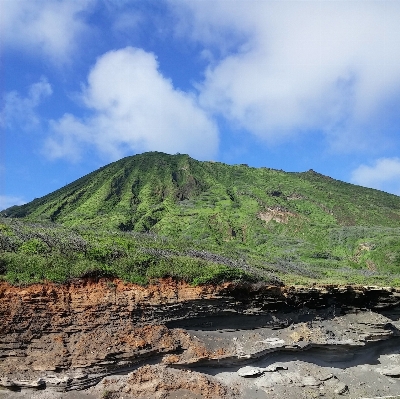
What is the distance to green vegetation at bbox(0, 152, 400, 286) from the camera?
19.9 m

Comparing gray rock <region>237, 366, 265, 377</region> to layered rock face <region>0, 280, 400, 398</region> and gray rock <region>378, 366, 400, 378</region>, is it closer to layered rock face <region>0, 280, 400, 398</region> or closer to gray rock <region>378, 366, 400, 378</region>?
layered rock face <region>0, 280, 400, 398</region>

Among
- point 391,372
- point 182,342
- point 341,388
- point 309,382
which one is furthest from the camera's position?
point 391,372

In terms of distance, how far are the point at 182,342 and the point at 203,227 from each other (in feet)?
128

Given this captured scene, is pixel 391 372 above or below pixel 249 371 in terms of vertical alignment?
below

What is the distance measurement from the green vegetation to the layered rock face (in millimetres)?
994

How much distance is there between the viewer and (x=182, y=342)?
18.7 meters

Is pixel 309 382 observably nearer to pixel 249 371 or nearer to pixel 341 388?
pixel 341 388

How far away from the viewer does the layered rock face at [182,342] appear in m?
16.9

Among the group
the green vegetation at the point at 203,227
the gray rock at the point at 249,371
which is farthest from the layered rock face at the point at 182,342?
the green vegetation at the point at 203,227

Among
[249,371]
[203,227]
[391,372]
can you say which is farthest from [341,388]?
[203,227]

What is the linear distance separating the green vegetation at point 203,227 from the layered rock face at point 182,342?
994 millimetres

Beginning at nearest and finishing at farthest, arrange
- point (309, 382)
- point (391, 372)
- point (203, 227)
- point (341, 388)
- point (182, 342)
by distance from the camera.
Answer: point (182, 342) < point (309, 382) < point (341, 388) < point (391, 372) < point (203, 227)

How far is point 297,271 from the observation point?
34406 mm

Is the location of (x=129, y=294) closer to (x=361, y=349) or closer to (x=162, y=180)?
(x=361, y=349)
